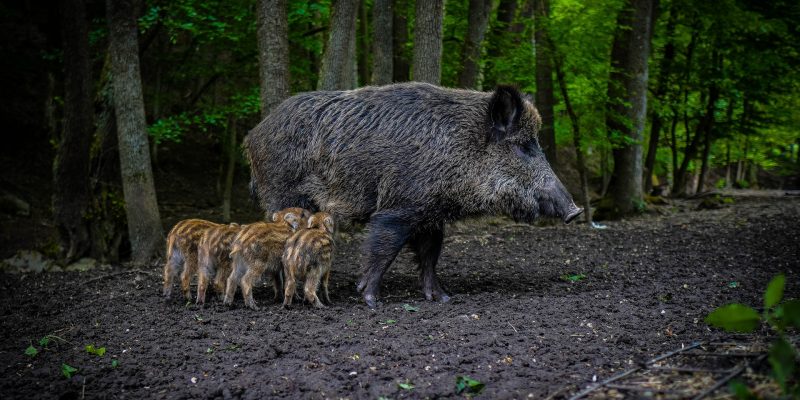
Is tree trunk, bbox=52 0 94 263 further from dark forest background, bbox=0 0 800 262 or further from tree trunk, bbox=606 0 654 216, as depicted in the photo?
tree trunk, bbox=606 0 654 216

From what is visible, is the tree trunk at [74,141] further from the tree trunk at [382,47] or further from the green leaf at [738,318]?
the green leaf at [738,318]

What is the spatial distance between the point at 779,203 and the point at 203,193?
13430mm

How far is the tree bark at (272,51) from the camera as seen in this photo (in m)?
8.19

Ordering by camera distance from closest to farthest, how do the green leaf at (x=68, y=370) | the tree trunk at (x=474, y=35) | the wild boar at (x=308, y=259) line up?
the green leaf at (x=68, y=370)
the wild boar at (x=308, y=259)
the tree trunk at (x=474, y=35)

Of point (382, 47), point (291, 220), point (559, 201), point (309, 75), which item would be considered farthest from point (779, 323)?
point (309, 75)

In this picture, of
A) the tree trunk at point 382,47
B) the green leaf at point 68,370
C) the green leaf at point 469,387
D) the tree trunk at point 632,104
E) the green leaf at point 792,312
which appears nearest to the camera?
the green leaf at point 792,312

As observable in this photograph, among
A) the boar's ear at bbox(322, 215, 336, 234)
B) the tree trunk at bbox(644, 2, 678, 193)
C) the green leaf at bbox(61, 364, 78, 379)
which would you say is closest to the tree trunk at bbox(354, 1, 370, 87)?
the tree trunk at bbox(644, 2, 678, 193)

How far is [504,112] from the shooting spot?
6707mm

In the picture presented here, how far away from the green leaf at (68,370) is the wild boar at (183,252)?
1818 mm

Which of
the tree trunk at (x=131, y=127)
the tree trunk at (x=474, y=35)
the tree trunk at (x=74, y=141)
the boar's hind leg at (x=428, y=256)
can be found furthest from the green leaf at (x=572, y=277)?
the tree trunk at (x=74, y=141)

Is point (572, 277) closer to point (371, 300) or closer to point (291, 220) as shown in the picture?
point (371, 300)

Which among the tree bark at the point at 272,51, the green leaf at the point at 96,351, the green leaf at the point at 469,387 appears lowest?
the green leaf at the point at 96,351

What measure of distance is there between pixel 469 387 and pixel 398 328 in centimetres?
139

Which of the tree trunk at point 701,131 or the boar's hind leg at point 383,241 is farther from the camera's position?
the tree trunk at point 701,131
